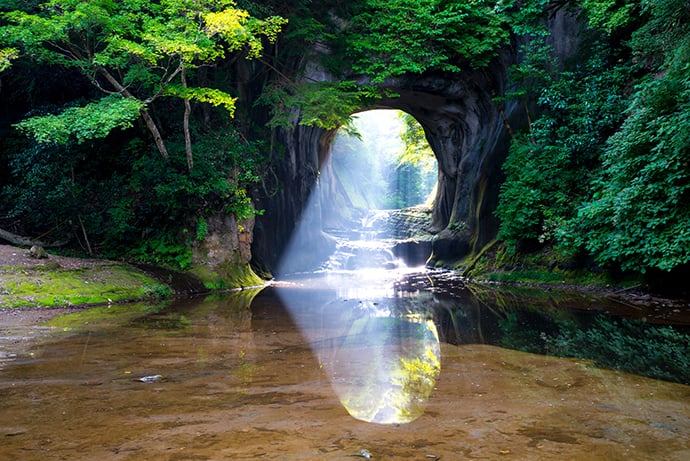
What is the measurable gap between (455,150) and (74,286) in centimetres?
1934

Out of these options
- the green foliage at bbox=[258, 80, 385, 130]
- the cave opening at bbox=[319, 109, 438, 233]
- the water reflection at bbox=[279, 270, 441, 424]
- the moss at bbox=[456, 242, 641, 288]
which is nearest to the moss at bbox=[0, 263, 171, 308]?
the water reflection at bbox=[279, 270, 441, 424]

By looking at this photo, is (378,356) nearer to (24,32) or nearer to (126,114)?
(126,114)

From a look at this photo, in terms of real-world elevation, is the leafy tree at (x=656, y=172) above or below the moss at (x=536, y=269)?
above

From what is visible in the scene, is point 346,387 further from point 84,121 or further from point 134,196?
point 134,196

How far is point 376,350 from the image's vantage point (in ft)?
19.3

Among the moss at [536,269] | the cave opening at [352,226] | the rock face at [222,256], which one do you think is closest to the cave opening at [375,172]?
the cave opening at [352,226]

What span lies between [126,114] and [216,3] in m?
3.34

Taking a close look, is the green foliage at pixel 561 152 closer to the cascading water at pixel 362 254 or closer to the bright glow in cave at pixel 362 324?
the bright glow in cave at pixel 362 324

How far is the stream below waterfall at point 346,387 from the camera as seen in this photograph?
2.92m

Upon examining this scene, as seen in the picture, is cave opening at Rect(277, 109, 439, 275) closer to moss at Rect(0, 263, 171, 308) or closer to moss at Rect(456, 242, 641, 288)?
moss at Rect(456, 242, 641, 288)

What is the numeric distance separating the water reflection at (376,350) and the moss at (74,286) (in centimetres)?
351

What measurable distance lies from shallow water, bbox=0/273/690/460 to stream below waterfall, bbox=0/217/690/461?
0.02m

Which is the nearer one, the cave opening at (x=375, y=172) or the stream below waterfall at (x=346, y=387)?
the stream below waterfall at (x=346, y=387)

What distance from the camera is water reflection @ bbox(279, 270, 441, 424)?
3834 millimetres
